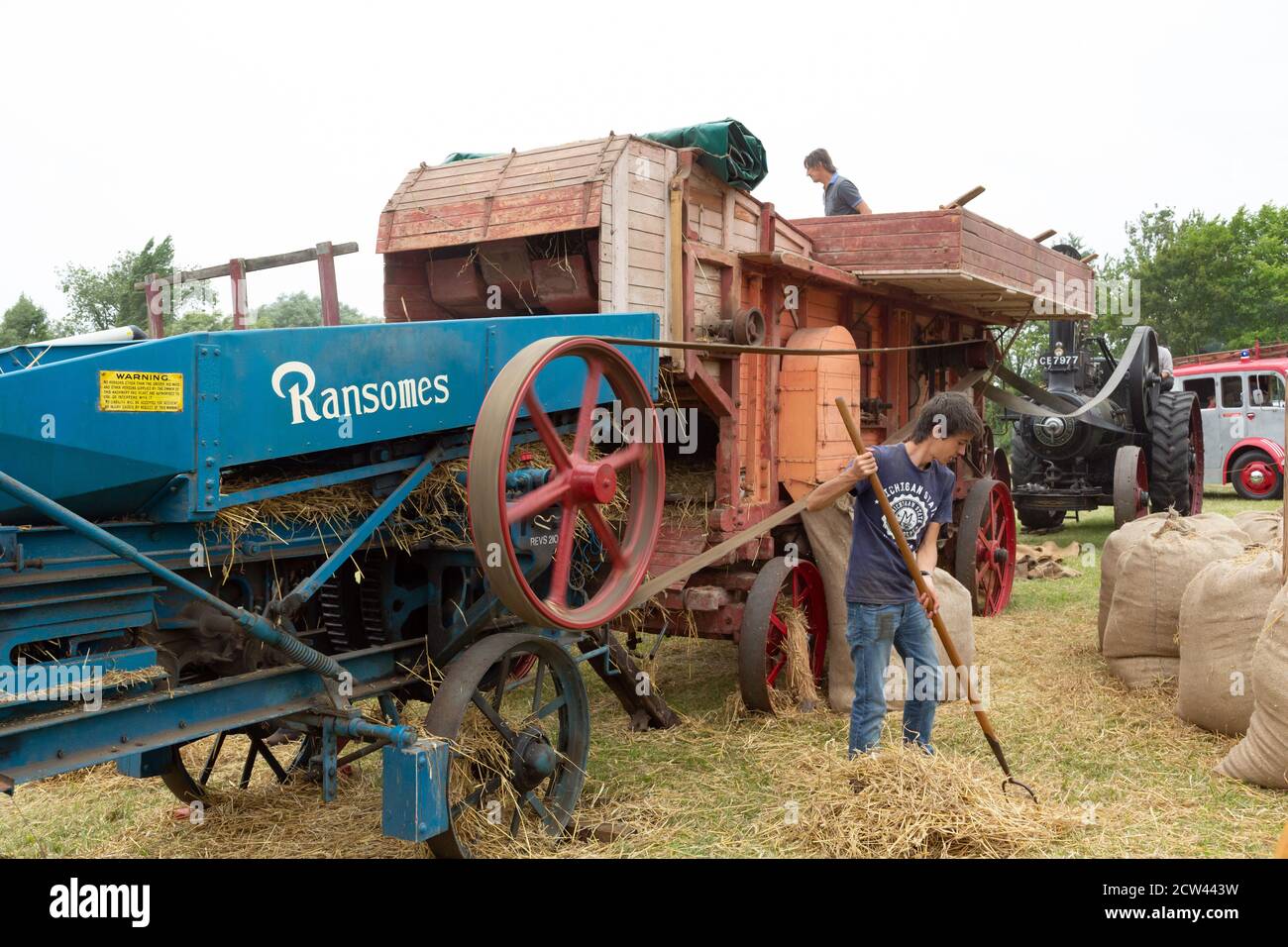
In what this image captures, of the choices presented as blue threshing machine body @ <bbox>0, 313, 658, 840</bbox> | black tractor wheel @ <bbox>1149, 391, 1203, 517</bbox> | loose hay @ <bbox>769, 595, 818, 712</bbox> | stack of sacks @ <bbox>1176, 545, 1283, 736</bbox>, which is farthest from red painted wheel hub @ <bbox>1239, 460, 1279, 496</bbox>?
blue threshing machine body @ <bbox>0, 313, 658, 840</bbox>

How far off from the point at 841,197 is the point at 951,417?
12.8 ft

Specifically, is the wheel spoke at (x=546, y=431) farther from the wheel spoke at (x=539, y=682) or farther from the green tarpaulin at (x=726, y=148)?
the green tarpaulin at (x=726, y=148)

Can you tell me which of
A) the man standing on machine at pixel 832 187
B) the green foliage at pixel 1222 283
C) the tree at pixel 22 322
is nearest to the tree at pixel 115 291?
the tree at pixel 22 322

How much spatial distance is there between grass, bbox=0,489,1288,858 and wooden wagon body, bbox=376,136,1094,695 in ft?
2.92

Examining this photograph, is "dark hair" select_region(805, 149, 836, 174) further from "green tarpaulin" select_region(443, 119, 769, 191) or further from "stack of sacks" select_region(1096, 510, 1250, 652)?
"stack of sacks" select_region(1096, 510, 1250, 652)

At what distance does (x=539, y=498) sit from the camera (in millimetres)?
3629

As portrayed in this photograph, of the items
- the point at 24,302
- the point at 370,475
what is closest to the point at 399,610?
the point at 370,475

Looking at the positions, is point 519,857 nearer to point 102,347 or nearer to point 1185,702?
point 102,347

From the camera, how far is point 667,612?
586 centimetres

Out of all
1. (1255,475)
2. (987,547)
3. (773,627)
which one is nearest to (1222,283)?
(1255,475)

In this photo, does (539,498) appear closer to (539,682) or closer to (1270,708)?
(539,682)

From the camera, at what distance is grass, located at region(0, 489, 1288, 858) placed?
3857 millimetres

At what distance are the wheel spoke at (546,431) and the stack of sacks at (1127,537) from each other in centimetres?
389
